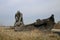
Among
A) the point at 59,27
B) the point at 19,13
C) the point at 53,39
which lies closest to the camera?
the point at 53,39

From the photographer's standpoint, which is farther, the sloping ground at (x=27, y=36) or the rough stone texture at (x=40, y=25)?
the rough stone texture at (x=40, y=25)

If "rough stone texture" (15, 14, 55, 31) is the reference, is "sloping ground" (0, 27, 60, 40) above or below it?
below

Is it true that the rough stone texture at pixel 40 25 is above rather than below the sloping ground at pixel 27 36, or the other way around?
above

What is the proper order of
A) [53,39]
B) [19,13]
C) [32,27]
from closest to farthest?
[53,39] → [32,27] → [19,13]

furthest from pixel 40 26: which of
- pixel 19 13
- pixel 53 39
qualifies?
pixel 53 39

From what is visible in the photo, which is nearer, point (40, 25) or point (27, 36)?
point (27, 36)

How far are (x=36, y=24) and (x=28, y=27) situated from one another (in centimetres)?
55

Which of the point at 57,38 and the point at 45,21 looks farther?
the point at 45,21

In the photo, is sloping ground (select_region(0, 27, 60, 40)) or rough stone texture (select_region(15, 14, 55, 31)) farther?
rough stone texture (select_region(15, 14, 55, 31))

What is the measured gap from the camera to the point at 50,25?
11719mm

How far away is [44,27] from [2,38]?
5543 millimetres

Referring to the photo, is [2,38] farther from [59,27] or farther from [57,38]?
[59,27]

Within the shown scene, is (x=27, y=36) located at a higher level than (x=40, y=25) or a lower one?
lower

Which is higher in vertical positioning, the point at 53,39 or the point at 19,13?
the point at 19,13
